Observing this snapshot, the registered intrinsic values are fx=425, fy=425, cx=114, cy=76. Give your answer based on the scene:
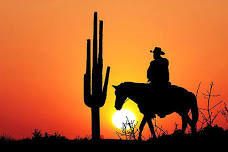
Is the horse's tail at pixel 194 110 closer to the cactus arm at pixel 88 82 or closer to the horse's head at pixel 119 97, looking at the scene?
the horse's head at pixel 119 97

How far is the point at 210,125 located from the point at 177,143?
1604mm

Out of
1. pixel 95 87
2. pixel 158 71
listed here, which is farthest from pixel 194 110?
pixel 95 87

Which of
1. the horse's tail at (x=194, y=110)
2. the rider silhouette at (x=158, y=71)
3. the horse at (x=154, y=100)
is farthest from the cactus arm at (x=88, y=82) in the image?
the horse's tail at (x=194, y=110)

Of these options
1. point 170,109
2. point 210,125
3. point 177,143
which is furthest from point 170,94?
point 177,143

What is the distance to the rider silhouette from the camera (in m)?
13.6

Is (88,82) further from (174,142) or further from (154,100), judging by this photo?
Answer: (174,142)

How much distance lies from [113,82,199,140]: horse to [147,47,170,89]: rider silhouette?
0.19 meters

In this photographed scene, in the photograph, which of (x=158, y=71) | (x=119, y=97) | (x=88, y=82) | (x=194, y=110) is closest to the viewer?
(x=88, y=82)

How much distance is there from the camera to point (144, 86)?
13.7 m

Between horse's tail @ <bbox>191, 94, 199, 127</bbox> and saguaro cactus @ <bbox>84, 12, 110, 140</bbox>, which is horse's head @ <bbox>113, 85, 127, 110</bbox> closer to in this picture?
saguaro cactus @ <bbox>84, 12, 110, 140</bbox>

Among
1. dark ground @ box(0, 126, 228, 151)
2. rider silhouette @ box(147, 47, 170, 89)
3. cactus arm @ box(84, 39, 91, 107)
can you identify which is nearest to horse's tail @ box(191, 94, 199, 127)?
rider silhouette @ box(147, 47, 170, 89)

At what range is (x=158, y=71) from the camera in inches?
534

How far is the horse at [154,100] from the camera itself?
13.7 meters

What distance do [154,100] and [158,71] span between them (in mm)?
988
